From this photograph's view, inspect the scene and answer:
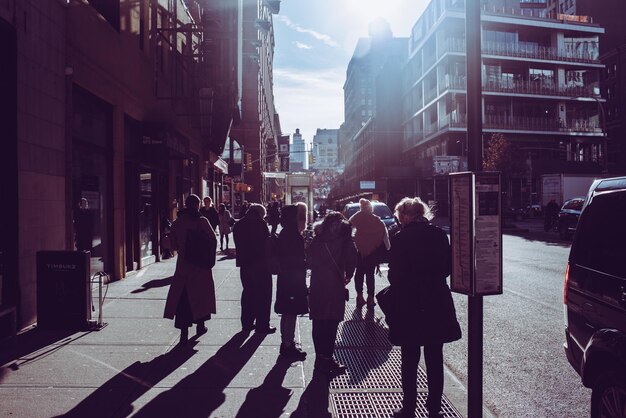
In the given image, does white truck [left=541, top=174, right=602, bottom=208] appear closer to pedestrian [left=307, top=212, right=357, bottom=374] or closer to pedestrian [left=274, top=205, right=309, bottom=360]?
pedestrian [left=274, top=205, right=309, bottom=360]

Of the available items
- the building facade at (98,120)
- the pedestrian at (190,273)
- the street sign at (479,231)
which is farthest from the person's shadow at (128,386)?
the street sign at (479,231)

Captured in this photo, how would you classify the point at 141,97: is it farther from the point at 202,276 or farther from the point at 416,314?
the point at 416,314

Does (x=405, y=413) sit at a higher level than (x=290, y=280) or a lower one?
lower

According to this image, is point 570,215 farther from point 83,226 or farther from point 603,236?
point 603,236

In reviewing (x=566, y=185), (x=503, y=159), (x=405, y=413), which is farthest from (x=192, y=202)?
(x=503, y=159)

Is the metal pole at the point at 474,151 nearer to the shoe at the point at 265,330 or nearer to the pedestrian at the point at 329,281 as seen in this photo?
the pedestrian at the point at 329,281

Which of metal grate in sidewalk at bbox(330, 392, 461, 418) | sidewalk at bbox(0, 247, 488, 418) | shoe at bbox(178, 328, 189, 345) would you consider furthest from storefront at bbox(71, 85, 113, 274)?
metal grate in sidewalk at bbox(330, 392, 461, 418)

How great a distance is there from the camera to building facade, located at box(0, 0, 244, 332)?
24.8ft

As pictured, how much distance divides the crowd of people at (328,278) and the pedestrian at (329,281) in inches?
0.4

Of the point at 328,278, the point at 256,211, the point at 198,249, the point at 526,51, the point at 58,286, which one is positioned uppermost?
the point at 526,51

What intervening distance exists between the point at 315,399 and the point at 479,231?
2417 millimetres

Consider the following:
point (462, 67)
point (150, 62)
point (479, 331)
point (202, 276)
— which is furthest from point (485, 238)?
point (462, 67)

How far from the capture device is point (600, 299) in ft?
12.3

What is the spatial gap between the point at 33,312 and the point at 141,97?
7.99 m
